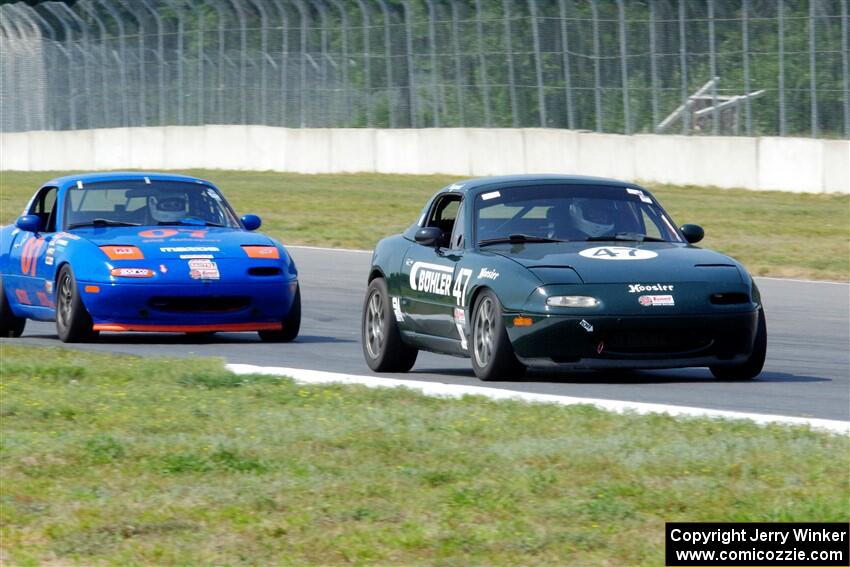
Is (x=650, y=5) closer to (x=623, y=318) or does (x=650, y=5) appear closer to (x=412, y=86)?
(x=412, y=86)

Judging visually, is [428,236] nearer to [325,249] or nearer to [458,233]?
[458,233]

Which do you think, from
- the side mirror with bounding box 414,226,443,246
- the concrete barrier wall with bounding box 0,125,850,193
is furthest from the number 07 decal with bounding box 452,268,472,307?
the concrete barrier wall with bounding box 0,125,850,193

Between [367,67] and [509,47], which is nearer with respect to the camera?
[509,47]

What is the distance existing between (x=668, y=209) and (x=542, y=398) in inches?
756

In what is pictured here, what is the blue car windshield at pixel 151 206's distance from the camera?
1436 cm

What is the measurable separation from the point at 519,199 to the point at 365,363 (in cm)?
194

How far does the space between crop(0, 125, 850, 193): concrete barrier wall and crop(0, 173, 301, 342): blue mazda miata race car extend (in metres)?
17.0

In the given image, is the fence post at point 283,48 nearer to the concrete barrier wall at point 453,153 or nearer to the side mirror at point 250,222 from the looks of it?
the concrete barrier wall at point 453,153

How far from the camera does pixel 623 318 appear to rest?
10.0 metres

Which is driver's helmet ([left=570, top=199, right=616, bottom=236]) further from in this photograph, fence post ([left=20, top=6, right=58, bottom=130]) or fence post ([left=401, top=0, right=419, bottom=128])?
fence post ([left=20, top=6, right=58, bottom=130])

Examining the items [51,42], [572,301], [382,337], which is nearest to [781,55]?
[382,337]

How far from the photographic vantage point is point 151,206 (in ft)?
47.4

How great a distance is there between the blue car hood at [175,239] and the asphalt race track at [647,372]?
2.47ft

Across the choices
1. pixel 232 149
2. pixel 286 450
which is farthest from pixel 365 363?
pixel 232 149
